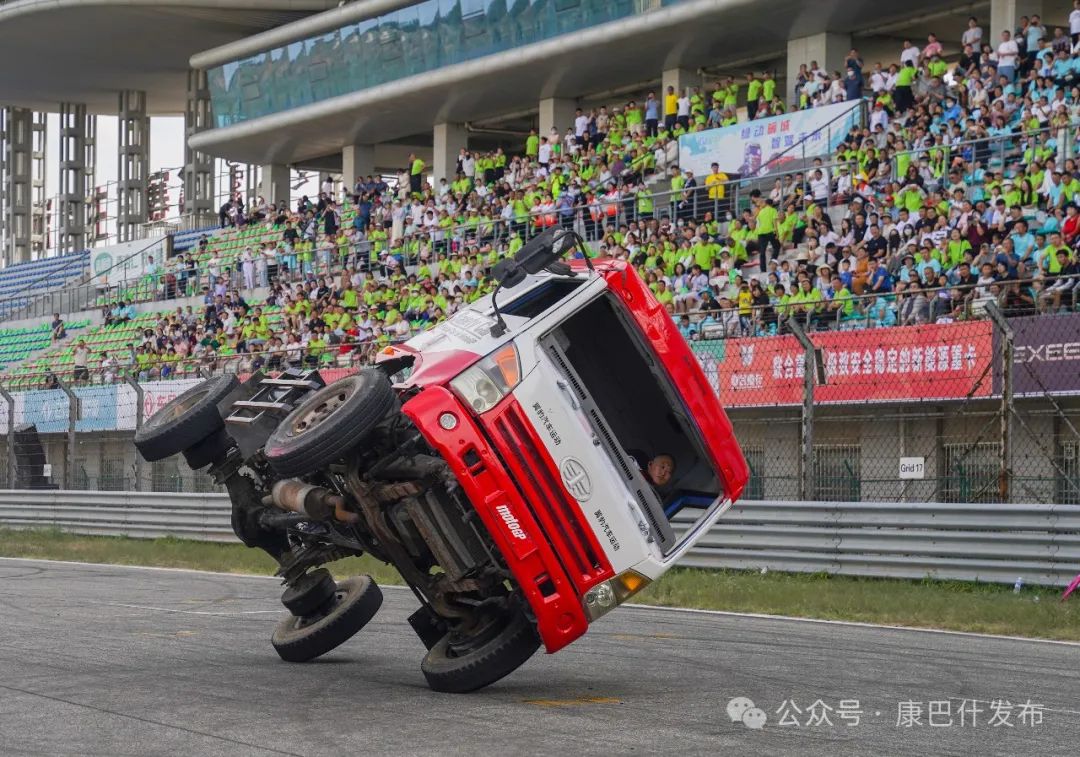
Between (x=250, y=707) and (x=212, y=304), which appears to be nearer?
(x=250, y=707)

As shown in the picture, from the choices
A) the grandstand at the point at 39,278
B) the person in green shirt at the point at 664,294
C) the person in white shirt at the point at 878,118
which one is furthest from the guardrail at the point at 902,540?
the grandstand at the point at 39,278

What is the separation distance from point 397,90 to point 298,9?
6.56 metres

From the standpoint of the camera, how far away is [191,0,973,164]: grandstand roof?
1181 inches

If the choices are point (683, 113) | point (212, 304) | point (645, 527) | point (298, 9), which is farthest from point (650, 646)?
point (298, 9)

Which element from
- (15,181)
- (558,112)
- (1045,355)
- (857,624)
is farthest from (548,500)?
(15,181)

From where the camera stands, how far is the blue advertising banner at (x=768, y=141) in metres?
25.6

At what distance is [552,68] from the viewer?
35000 mm

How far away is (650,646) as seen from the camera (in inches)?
427

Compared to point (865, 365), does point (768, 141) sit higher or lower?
higher

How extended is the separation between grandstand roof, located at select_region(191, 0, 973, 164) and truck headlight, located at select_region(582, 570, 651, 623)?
22.1 m

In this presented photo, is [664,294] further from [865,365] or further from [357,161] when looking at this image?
[357,161]

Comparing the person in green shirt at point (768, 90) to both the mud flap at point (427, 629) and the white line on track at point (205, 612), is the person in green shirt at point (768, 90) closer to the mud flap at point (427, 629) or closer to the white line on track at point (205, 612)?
the white line on track at point (205, 612)

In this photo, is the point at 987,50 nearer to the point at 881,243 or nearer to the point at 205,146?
the point at 881,243

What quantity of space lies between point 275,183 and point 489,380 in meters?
40.1
